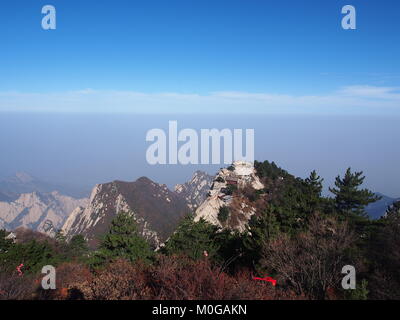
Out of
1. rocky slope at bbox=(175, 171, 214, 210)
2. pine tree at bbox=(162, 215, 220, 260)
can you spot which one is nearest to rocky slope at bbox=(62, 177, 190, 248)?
rocky slope at bbox=(175, 171, 214, 210)

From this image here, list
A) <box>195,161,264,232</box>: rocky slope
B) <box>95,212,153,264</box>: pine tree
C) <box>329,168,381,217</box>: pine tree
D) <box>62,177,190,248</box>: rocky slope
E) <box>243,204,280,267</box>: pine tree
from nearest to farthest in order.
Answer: <box>243,204,280,267</box>: pine tree < <box>95,212,153,264</box>: pine tree < <box>329,168,381,217</box>: pine tree < <box>195,161,264,232</box>: rocky slope < <box>62,177,190,248</box>: rocky slope

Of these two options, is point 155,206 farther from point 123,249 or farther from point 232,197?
point 123,249

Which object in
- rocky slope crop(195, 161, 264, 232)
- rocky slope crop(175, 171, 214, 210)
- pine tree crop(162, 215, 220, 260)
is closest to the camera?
pine tree crop(162, 215, 220, 260)

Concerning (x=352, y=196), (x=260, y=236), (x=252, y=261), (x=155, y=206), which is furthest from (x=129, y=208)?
(x=260, y=236)

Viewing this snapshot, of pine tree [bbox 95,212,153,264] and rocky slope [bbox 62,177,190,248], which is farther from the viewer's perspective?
rocky slope [bbox 62,177,190,248]

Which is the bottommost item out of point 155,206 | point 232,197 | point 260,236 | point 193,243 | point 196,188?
point 196,188

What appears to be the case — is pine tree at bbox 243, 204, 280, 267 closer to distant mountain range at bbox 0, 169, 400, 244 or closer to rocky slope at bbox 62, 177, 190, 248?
distant mountain range at bbox 0, 169, 400, 244
